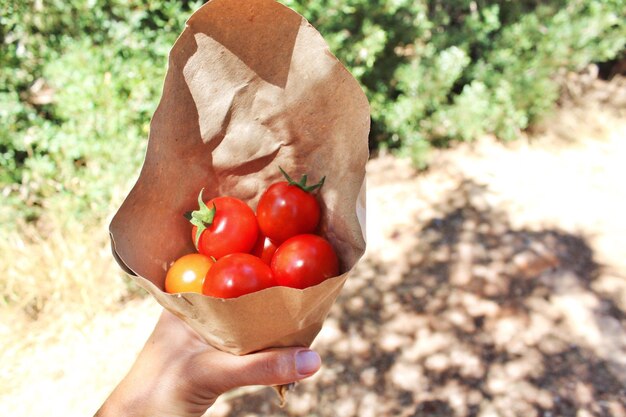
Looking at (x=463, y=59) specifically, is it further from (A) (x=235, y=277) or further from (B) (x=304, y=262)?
(A) (x=235, y=277)

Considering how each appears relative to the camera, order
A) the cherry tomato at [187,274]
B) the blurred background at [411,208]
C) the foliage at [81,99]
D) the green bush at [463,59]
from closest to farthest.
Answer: the cherry tomato at [187,274]
the blurred background at [411,208]
the foliage at [81,99]
the green bush at [463,59]

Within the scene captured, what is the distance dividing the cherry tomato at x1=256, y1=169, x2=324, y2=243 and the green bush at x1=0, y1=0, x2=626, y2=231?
1948 mm

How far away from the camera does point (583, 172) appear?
391 centimetres

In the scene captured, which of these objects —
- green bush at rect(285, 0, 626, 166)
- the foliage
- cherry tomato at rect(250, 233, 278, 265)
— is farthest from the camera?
green bush at rect(285, 0, 626, 166)

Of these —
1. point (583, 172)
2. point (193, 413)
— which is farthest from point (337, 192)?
point (583, 172)

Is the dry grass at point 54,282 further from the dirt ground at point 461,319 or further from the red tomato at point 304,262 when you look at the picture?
the red tomato at point 304,262

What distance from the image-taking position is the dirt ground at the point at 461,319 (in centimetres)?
265

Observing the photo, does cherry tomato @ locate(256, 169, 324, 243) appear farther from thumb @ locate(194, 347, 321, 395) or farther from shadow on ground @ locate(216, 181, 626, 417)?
shadow on ground @ locate(216, 181, 626, 417)

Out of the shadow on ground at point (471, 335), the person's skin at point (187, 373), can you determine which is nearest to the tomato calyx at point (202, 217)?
the person's skin at point (187, 373)

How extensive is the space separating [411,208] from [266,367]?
Answer: 2.43m

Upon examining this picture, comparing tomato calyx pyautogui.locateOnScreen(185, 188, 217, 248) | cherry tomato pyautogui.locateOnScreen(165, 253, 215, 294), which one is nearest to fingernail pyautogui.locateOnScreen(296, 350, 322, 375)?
cherry tomato pyautogui.locateOnScreen(165, 253, 215, 294)

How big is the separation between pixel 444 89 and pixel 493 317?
1.87 m

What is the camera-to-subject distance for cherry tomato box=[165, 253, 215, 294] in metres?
1.50

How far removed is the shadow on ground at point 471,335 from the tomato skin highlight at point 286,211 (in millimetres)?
1383
